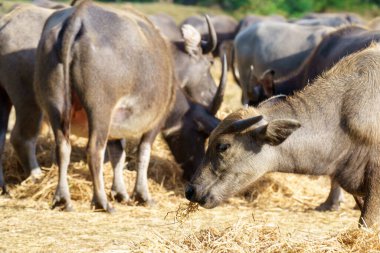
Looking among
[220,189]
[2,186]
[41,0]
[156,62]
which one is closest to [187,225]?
[220,189]

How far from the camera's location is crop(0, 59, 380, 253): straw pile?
5422 mm

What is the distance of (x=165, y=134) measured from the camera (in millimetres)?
9094

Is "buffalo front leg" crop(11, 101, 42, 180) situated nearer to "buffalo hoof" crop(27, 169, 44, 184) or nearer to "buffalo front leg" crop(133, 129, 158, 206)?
"buffalo hoof" crop(27, 169, 44, 184)

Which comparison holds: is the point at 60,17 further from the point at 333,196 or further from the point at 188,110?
the point at 333,196

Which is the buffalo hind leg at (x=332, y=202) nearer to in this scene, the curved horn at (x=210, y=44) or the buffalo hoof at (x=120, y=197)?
the buffalo hoof at (x=120, y=197)

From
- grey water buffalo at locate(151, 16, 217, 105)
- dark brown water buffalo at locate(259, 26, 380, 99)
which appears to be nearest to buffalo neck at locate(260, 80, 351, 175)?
dark brown water buffalo at locate(259, 26, 380, 99)

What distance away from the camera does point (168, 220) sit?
7.20 m

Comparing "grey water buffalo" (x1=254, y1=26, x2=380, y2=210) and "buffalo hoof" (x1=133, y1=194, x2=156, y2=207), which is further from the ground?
"grey water buffalo" (x1=254, y1=26, x2=380, y2=210)

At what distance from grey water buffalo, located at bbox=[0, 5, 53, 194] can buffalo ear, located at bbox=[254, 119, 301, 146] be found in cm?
352

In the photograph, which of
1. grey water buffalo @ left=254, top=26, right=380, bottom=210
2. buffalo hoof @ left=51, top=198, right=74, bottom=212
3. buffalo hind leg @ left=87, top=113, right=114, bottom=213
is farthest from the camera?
grey water buffalo @ left=254, top=26, right=380, bottom=210

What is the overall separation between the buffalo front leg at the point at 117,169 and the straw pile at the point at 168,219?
0.81 feet

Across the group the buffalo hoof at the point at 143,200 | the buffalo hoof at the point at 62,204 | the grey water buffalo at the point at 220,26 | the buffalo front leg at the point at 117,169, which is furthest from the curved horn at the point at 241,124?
the grey water buffalo at the point at 220,26

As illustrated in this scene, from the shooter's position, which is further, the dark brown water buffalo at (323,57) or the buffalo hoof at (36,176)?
the dark brown water buffalo at (323,57)

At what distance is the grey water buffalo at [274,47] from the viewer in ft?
43.2
